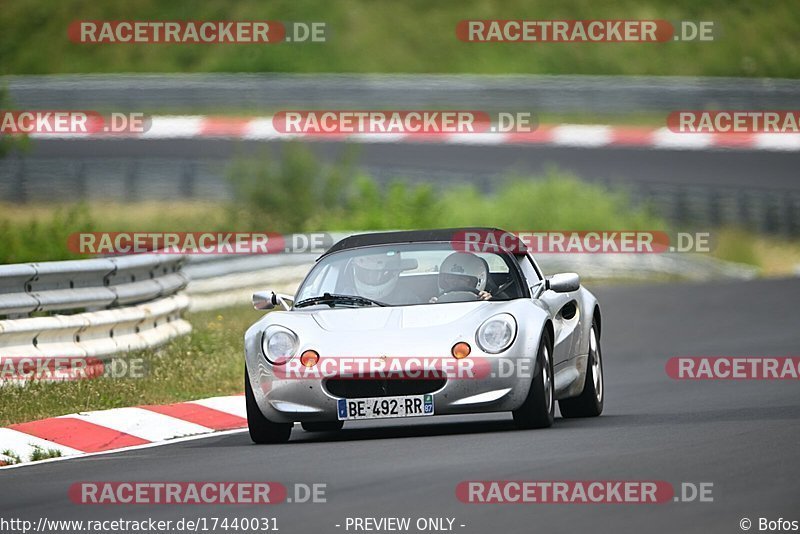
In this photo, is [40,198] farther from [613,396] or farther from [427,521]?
[427,521]

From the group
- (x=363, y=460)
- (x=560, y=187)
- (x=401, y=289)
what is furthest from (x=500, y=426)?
(x=560, y=187)

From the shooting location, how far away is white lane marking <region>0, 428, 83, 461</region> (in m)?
11.4

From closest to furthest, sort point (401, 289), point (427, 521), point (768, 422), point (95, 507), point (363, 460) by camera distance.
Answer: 1. point (427, 521)
2. point (95, 507)
3. point (363, 460)
4. point (768, 422)
5. point (401, 289)

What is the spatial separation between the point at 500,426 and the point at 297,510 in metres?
3.58

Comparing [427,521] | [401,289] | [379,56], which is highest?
[379,56]

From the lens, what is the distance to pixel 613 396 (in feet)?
47.3

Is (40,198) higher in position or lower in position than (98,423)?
higher

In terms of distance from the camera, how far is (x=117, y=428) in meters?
12.3

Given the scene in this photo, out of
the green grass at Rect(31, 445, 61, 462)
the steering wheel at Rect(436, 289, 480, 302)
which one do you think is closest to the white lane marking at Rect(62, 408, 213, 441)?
the green grass at Rect(31, 445, 61, 462)

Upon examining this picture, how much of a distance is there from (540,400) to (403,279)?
149 centimetres

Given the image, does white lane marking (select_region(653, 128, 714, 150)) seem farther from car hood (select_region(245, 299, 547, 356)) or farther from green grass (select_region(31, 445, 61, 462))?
green grass (select_region(31, 445, 61, 462))

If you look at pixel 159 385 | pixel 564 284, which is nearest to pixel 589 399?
pixel 564 284

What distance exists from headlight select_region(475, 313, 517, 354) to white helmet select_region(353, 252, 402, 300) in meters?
1.10

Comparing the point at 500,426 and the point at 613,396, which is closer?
the point at 500,426
